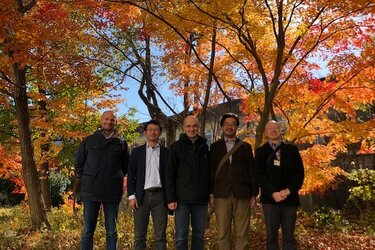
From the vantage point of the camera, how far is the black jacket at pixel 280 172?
464 cm

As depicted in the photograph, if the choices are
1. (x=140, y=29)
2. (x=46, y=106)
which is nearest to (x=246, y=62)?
(x=140, y=29)

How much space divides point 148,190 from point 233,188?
1043 millimetres

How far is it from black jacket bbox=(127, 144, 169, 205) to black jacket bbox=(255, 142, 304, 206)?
119cm

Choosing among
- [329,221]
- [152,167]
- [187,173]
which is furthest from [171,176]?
[329,221]

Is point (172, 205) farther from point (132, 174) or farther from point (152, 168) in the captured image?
point (132, 174)

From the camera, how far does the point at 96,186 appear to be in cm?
484

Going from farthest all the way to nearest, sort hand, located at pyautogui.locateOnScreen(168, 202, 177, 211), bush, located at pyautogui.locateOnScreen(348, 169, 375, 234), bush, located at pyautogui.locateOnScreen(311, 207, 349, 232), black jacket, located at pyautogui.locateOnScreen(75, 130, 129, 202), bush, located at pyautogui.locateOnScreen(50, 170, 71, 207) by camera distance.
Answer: bush, located at pyautogui.locateOnScreen(50, 170, 71, 207)
bush, located at pyautogui.locateOnScreen(348, 169, 375, 234)
bush, located at pyautogui.locateOnScreen(311, 207, 349, 232)
black jacket, located at pyautogui.locateOnScreen(75, 130, 129, 202)
hand, located at pyautogui.locateOnScreen(168, 202, 177, 211)

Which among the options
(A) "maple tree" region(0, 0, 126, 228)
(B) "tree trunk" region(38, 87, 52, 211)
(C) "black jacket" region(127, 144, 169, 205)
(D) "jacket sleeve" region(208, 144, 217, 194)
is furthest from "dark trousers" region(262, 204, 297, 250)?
(B) "tree trunk" region(38, 87, 52, 211)

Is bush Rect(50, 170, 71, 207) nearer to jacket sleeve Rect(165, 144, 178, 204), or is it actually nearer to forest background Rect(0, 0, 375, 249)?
forest background Rect(0, 0, 375, 249)

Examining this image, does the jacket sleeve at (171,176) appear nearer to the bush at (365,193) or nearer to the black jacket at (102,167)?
the black jacket at (102,167)

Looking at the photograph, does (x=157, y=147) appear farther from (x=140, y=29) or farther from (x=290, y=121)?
(x=140, y=29)

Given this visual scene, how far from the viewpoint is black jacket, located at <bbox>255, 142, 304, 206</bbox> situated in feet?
15.2

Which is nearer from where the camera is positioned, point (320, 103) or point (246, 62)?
point (320, 103)

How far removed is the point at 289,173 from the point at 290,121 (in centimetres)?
534
